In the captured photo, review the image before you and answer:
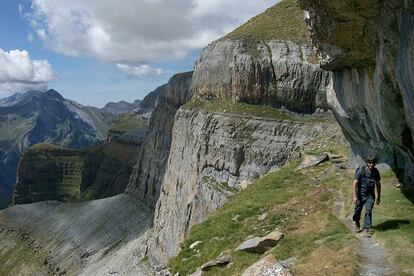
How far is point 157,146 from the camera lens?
13450cm

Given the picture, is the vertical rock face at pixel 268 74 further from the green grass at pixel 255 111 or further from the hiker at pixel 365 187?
the hiker at pixel 365 187

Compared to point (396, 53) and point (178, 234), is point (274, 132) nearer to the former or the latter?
point (178, 234)

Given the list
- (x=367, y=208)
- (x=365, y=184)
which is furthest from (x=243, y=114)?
(x=367, y=208)

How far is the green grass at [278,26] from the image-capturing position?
59750mm

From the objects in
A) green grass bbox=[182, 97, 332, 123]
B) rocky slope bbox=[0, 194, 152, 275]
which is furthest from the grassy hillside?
rocky slope bbox=[0, 194, 152, 275]

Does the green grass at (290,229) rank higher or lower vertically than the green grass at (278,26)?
lower

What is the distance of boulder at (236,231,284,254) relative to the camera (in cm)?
1988

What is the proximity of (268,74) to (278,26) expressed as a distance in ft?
29.0

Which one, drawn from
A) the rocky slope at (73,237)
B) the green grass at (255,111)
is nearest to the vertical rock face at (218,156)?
the green grass at (255,111)

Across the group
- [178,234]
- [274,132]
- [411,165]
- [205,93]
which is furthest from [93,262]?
[411,165]

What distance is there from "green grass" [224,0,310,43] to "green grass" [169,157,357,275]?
29461 millimetres

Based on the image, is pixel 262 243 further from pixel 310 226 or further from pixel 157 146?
pixel 157 146

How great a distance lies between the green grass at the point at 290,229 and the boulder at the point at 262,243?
0.33 m

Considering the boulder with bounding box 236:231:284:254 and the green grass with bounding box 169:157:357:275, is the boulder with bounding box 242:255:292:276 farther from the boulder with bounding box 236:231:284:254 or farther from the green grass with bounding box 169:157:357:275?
the boulder with bounding box 236:231:284:254
